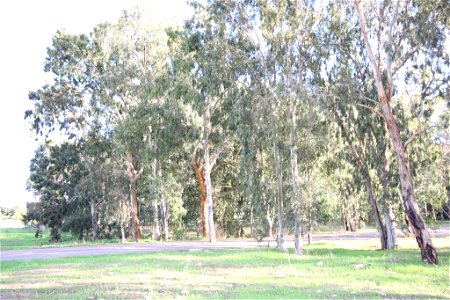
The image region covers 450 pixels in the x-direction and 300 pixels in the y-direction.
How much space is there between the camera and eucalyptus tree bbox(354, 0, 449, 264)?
16875 millimetres

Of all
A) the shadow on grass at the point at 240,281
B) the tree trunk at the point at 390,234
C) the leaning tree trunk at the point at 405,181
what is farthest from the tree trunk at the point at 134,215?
the leaning tree trunk at the point at 405,181

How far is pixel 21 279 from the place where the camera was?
1394 cm

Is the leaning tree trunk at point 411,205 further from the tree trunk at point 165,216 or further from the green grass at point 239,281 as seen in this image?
the tree trunk at point 165,216

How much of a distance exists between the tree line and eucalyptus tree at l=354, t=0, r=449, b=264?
2.2 inches

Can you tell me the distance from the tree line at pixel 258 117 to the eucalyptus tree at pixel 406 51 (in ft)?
0.19

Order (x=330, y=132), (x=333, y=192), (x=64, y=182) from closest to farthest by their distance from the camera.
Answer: (x=330, y=132) → (x=333, y=192) → (x=64, y=182)

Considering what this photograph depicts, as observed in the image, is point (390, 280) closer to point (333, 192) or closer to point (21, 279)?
point (21, 279)

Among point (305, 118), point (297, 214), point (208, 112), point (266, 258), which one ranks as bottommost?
point (266, 258)

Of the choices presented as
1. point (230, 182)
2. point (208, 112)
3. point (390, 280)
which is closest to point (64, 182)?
point (230, 182)

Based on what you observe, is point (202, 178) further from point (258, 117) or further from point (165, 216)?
point (258, 117)

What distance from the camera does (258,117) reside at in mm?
20828

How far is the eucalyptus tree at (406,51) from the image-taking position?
16.9 m

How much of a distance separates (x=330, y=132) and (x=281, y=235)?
6063mm

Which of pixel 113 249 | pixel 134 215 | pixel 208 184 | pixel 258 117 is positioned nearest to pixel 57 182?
A: pixel 134 215
